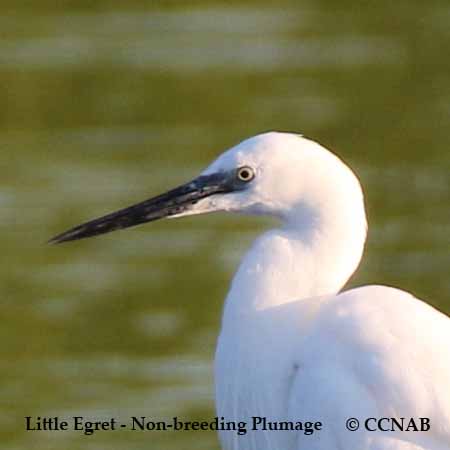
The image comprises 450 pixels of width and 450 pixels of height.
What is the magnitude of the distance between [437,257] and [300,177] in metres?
5.16

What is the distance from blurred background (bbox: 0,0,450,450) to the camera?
9.16m

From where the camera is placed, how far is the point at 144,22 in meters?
13.9

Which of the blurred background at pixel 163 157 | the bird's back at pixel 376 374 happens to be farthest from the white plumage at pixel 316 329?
the blurred background at pixel 163 157

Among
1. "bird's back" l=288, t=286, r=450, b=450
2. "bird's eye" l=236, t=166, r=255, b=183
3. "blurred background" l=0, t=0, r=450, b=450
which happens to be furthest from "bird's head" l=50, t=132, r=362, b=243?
"blurred background" l=0, t=0, r=450, b=450

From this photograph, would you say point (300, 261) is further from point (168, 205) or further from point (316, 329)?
point (168, 205)

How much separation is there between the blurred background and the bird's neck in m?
3.44

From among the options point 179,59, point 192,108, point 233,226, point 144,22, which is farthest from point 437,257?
point 144,22

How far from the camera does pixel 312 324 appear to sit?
517 centimetres

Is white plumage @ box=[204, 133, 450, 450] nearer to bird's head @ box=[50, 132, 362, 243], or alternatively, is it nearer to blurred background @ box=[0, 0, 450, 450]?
bird's head @ box=[50, 132, 362, 243]

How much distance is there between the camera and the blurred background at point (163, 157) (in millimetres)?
9164

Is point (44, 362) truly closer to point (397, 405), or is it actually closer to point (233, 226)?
point (233, 226)

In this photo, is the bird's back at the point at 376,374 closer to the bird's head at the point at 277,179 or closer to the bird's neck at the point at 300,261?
the bird's neck at the point at 300,261

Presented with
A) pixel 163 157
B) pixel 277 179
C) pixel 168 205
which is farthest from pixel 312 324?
pixel 163 157

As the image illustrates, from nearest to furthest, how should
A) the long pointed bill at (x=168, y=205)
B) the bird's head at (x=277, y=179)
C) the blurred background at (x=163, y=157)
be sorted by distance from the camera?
the bird's head at (x=277, y=179)
the long pointed bill at (x=168, y=205)
the blurred background at (x=163, y=157)
